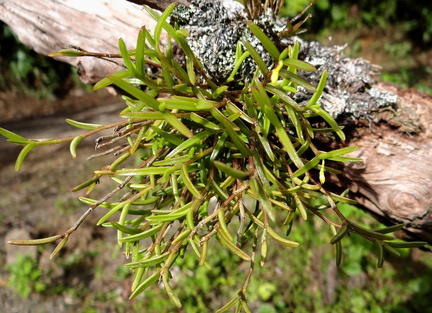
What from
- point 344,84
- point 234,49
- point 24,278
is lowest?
point 24,278

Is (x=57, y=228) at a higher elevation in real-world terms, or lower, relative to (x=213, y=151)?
lower

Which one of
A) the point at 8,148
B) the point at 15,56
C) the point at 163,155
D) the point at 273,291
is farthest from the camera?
the point at 15,56

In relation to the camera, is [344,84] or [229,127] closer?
[229,127]

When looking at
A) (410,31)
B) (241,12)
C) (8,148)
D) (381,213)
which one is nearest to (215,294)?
(381,213)

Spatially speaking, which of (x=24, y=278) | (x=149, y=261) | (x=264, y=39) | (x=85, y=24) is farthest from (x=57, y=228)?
(x=264, y=39)

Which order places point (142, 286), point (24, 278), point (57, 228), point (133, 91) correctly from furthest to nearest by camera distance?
point (57, 228)
point (24, 278)
point (142, 286)
point (133, 91)

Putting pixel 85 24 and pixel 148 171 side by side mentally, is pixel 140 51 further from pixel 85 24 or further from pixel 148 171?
pixel 85 24

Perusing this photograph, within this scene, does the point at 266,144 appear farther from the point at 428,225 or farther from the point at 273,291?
the point at 273,291
